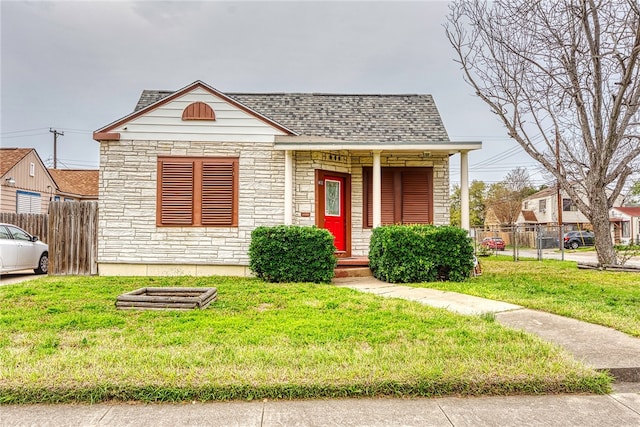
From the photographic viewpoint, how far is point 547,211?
4384 centimetres

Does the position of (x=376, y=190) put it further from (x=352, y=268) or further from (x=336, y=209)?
(x=352, y=268)

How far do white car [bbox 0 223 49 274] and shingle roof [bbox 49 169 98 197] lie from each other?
1494 centimetres

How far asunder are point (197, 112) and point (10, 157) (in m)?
15.0

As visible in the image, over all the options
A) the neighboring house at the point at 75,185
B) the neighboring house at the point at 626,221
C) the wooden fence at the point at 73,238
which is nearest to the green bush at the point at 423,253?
the wooden fence at the point at 73,238

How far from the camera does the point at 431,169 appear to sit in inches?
416

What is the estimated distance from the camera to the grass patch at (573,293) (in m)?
5.27

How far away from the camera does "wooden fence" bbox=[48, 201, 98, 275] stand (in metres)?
9.79

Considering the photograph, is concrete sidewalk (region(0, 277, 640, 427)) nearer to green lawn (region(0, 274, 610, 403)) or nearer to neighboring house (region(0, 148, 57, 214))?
green lawn (region(0, 274, 610, 403))

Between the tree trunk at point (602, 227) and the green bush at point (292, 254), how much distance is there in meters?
8.41

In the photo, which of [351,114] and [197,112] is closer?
[197,112]

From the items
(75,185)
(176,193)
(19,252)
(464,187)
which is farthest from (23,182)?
(464,187)

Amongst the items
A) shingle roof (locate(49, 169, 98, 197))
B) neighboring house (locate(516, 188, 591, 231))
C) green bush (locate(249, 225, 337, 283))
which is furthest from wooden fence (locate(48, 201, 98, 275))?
neighboring house (locate(516, 188, 591, 231))

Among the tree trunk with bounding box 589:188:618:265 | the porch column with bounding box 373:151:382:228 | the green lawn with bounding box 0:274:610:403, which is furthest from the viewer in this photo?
the tree trunk with bounding box 589:188:618:265

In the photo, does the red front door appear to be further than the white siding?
Yes
